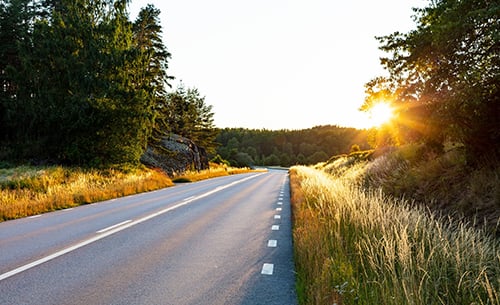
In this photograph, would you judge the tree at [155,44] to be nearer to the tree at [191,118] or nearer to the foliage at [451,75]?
the tree at [191,118]

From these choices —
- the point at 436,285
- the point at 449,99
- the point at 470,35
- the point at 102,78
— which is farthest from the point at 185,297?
the point at 102,78

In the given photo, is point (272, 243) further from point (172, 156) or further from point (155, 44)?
point (155, 44)

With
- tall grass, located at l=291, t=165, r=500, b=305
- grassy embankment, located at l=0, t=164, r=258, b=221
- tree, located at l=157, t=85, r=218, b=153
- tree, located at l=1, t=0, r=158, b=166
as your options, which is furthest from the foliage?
tree, located at l=157, t=85, r=218, b=153

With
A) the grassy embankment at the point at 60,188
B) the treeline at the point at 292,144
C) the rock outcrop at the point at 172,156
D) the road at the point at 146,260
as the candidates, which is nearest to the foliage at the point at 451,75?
the road at the point at 146,260

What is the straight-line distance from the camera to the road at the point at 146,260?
4105 millimetres

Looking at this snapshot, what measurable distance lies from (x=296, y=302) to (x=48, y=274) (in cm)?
354

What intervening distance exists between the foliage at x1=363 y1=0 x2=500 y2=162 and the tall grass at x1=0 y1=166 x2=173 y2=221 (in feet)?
37.9

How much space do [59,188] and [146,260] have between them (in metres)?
11.1

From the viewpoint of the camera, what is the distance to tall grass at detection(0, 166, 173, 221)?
11276mm

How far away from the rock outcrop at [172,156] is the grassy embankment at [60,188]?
31.1ft

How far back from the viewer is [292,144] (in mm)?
158500

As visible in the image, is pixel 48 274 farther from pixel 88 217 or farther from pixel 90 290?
pixel 88 217

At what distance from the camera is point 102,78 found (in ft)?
69.5

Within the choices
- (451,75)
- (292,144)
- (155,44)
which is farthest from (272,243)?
(292,144)
